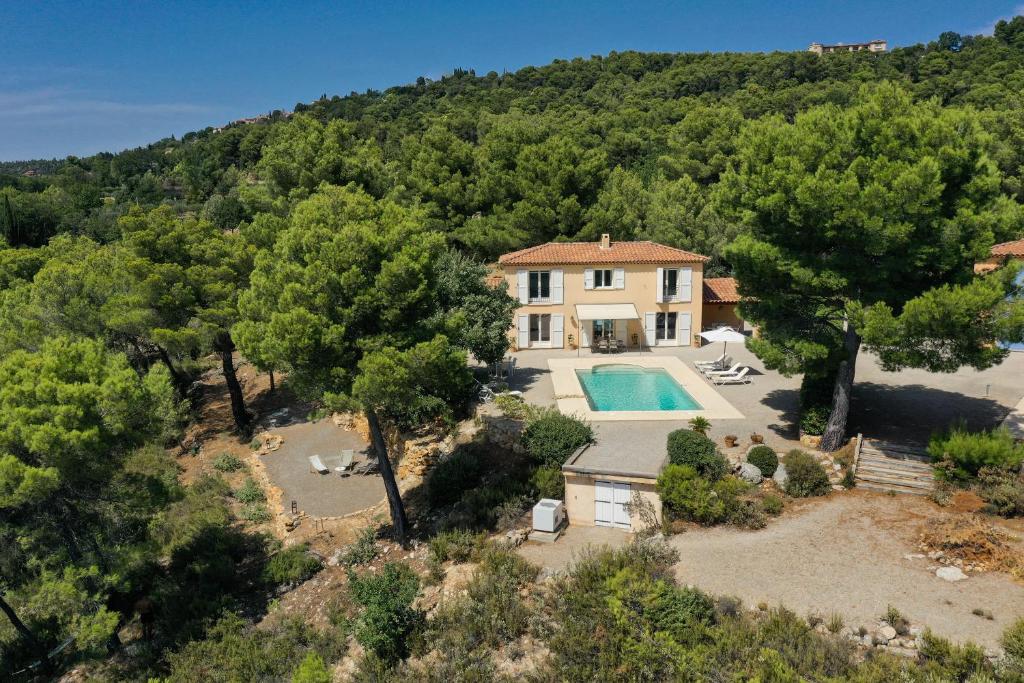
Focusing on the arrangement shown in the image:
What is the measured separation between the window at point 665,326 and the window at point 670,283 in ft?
3.28

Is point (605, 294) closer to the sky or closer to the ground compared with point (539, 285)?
closer to the ground

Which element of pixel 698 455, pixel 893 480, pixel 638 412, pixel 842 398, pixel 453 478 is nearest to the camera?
pixel 893 480

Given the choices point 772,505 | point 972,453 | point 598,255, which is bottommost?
point 772,505

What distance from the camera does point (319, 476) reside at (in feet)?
75.9

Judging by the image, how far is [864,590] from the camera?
1202 cm

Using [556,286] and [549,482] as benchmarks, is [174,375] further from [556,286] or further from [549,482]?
[549,482]

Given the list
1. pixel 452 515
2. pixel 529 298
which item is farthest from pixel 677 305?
pixel 452 515

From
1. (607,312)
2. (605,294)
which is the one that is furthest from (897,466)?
(605,294)

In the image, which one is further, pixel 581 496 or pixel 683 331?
pixel 683 331

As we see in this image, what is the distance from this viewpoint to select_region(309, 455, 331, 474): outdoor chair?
23.3 metres

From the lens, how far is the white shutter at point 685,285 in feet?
100

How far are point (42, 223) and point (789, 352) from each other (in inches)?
3173

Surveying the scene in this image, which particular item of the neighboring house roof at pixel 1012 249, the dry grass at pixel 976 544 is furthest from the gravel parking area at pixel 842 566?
the neighboring house roof at pixel 1012 249

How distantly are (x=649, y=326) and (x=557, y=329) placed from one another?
4.68 metres
